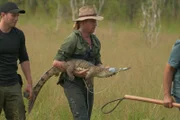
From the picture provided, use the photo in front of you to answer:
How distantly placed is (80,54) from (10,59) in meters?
0.79

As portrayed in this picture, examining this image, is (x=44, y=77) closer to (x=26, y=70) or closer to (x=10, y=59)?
(x=26, y=70)

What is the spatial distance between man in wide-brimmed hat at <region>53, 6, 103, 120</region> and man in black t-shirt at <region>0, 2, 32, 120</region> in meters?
0.48

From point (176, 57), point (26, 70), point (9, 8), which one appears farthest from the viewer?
point (26, 70)

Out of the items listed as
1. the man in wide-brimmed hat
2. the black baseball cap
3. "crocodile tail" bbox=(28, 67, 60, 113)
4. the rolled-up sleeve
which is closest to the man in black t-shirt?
the black baseball cap

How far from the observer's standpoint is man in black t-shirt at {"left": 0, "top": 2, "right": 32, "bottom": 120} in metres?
5.15

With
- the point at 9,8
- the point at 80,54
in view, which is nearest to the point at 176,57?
the point at 80,54

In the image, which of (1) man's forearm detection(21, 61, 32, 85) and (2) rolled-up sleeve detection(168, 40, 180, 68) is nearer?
(2) rolled-up sleeve detection(168, 40, 180, 68)

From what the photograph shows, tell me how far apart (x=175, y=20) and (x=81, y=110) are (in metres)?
36.9

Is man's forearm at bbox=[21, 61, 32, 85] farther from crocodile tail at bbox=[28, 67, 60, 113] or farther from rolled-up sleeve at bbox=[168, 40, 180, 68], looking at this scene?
rolled-up sleeve at bbox=[168, 40, 180, 68]

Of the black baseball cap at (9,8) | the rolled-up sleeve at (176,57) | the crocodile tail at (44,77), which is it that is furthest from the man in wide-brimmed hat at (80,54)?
the rolled-up sleeve at (176,57)

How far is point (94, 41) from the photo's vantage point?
5352mm

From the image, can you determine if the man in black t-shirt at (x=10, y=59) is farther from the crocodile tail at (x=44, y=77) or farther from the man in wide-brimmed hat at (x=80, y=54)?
the man in wide-brimmed hat at (x=80, y=54)

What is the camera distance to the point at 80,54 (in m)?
5.18

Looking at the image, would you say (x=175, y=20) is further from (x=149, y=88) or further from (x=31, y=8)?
(x=149, y=88)
